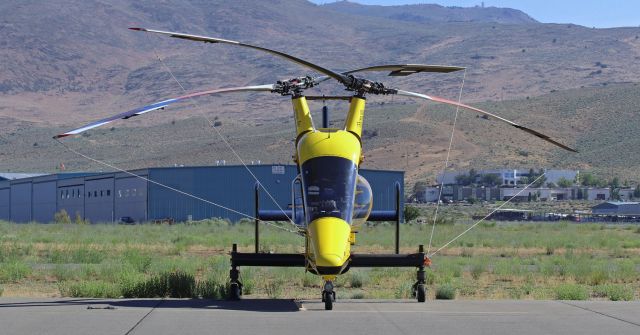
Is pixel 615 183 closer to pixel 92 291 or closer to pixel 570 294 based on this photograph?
pixel 570 294

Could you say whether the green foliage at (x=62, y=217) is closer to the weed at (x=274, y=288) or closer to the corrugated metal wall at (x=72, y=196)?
the corrugated metal wall at (x=72, y=196)

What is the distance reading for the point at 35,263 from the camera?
34656 millimetres

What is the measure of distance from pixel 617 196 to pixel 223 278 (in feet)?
343

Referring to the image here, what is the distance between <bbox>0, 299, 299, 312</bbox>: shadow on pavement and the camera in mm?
19312

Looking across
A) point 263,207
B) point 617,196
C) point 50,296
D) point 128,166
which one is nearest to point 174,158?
point 128,166

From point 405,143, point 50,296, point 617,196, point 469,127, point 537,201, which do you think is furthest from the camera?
point 469,127

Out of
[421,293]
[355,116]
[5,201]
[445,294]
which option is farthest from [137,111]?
[5,201]

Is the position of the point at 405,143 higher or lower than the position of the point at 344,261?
higher

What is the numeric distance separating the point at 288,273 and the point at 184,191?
164 ft

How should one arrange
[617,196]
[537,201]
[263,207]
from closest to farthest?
[263,207]
[617,196]
[537,201]

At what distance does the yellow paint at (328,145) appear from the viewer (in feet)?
66.9

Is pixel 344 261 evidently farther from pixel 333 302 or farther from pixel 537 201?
pixel 537 201

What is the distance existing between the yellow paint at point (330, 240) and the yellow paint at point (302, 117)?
2.91 m

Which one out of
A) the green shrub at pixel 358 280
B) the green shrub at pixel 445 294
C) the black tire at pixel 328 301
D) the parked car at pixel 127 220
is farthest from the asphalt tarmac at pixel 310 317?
the parked car at pixel 127 220
